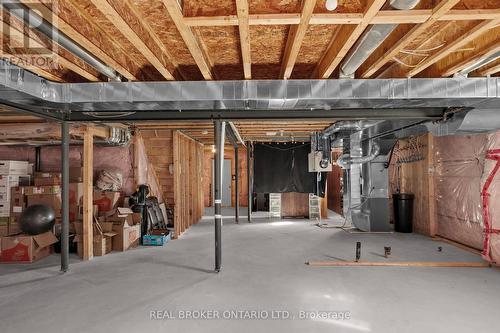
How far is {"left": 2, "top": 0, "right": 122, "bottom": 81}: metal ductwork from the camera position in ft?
4.95

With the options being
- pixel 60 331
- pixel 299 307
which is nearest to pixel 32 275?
Answer: pixel 60 331

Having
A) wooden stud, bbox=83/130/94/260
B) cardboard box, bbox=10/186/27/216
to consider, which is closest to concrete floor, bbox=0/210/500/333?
wooden stud, bbox=83/130/94/260

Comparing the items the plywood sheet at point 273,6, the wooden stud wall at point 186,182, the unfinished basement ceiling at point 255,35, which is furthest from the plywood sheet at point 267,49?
the wooden stud wall at point 186,182

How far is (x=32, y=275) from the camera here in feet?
10.8

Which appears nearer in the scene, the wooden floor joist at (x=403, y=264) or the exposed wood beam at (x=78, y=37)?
the exposed wood beam at (x=78, y=37)

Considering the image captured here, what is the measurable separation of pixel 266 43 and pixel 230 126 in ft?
8.88

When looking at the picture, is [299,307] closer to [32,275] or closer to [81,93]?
[81,93]

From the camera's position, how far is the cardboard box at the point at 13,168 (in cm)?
437

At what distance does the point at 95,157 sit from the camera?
545 cm

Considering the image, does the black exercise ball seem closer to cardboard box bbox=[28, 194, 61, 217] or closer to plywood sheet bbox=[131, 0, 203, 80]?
cardboard box bbox=[28, 194, 61, 217]

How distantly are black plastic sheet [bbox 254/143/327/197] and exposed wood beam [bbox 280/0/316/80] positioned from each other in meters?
4.72

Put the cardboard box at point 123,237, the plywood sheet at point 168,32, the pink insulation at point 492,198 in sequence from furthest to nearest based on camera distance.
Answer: the cardboard box at point 123,237, the pink insulation at point 492,198, the plywood sheet at point 168,32

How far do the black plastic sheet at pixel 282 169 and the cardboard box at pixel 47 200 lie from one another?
450 centimetres

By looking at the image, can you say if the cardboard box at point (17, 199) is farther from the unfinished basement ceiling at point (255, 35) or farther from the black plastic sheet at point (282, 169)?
the black plastic sheet at point (282, 169)
